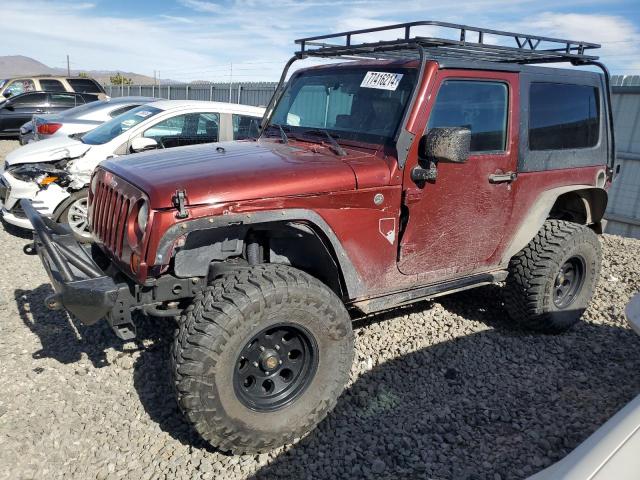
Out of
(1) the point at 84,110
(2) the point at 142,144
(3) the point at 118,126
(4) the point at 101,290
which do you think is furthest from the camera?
(1) the point at 84,110

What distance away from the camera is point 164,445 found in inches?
114

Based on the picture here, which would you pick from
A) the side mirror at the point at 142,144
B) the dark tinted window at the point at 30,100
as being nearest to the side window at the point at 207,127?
the side mirror at the point at 142,144

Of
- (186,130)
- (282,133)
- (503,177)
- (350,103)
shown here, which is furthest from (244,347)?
(186,130)

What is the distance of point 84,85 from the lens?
52.0ft

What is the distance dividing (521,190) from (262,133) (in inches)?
80.9

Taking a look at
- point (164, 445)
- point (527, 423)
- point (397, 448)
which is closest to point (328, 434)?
point (397, 448)

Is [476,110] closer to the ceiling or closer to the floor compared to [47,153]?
closer to the ceiling

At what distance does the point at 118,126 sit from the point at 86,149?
598 mm

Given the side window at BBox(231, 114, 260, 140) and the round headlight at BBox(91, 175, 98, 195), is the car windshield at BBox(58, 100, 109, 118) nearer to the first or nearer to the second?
the side window at BBox(231, 114, 260, 140)

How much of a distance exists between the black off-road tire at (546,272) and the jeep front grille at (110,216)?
2.95 metres

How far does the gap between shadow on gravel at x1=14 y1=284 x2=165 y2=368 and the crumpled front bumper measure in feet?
2.77

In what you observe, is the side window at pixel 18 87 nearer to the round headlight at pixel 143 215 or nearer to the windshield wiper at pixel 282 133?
the windshield wiper at pixel 282 133

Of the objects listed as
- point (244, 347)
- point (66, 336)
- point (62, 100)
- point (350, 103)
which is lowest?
point (66, 336)

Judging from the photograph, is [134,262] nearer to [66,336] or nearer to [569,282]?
[66,336]
